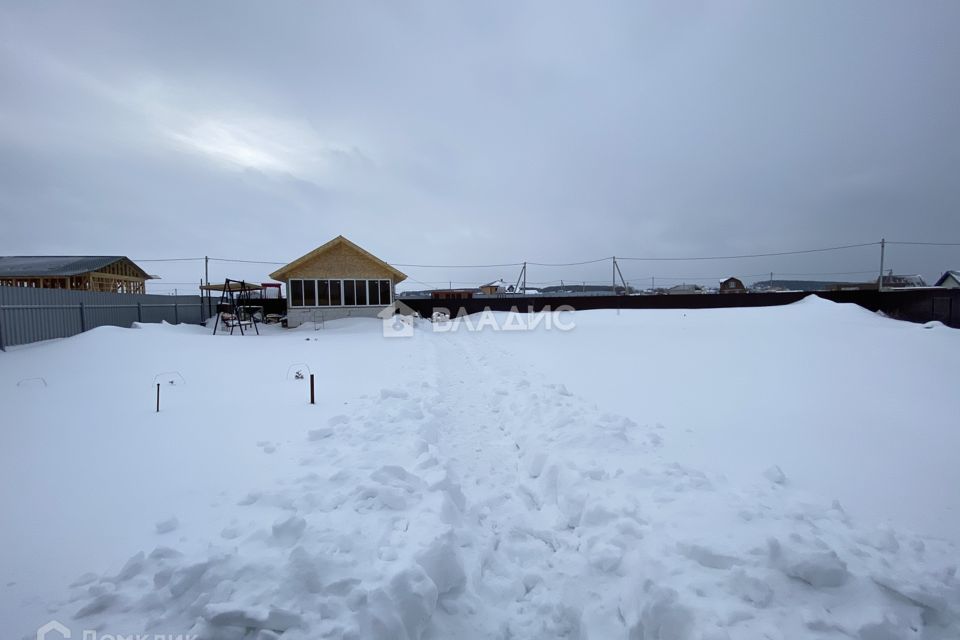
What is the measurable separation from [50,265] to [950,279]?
6076 cm

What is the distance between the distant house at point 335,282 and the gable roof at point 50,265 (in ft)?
50.7

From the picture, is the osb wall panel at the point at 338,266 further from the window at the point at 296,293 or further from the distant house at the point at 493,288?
the distant house at the point at 493,288

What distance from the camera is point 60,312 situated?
38.6 feet

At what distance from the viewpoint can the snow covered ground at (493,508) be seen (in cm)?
213

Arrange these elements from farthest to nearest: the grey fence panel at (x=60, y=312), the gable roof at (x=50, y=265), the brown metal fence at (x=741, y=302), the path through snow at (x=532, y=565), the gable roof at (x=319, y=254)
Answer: the gable roof at (x=50, y=265), the gable roof at (x=319, y=254), the brown metal fence at (x=741, y=302), the grey fence panel at (x=60, y=312), the path through snow at (x=532, y=565)

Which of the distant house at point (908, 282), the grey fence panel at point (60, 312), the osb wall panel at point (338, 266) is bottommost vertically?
the grey fence panel at point (60, 312)

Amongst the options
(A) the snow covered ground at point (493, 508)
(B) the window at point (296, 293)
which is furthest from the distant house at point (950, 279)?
(B) the window at point (296, 293)

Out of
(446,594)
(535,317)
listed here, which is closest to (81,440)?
(446,594)

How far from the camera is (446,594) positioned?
2.46 metres

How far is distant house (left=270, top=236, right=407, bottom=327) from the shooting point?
20.0 m

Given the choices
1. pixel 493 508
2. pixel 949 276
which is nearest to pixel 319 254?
pixel 493 508

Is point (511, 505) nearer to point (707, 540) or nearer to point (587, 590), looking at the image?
point (587, 590)

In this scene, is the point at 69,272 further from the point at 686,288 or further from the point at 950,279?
the point at 950,279

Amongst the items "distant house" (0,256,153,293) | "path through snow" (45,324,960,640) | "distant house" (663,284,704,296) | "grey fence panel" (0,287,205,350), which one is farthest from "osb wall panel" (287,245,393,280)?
"distant house" (663,284,704,296)
